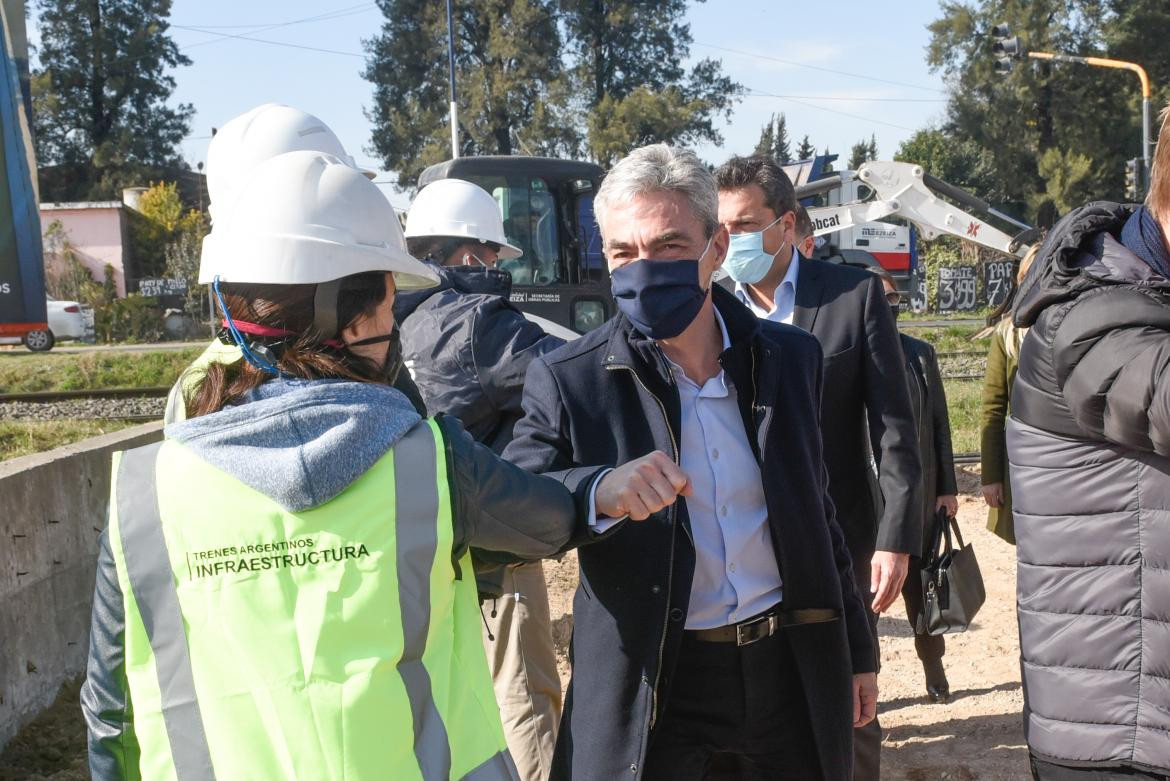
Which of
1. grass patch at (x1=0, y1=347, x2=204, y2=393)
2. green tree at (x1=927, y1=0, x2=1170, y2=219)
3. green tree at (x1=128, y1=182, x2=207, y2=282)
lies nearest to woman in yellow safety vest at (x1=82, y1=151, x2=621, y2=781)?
grass patch at (x1=0, y1=347, x2=204, y2=393)

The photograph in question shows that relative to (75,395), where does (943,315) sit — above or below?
above

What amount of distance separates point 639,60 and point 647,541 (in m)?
51.9

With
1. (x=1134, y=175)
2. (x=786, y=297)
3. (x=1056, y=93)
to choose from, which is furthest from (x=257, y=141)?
(x=1056, y=93)

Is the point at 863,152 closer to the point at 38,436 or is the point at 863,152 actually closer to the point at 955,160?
the point at 955,160

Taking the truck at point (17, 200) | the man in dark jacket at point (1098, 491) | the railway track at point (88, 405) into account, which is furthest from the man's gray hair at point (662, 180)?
Answer: the railway track at point (88, 405)

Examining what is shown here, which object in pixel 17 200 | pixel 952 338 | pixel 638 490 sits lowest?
pixel 952 338

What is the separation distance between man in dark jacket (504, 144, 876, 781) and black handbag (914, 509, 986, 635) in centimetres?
219

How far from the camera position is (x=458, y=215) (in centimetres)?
460

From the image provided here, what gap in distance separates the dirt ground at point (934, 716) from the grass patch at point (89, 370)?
49.8 ft

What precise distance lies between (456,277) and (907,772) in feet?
8.69

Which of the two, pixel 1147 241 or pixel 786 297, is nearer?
pixel 1147 241

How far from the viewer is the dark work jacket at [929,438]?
5027 millimetres

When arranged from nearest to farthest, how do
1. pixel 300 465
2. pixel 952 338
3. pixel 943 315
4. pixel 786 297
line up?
pixel 300 465 → pixel 786 297 → pixel 952 338 → pixel 943 315

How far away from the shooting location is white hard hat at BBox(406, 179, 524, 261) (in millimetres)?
4570
